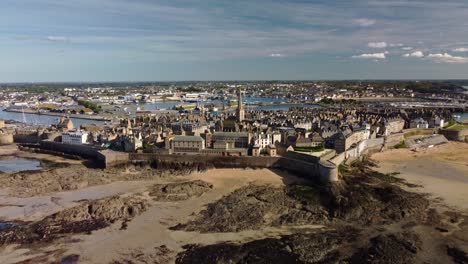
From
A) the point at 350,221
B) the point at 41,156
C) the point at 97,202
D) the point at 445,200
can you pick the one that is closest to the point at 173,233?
the point at 97,202

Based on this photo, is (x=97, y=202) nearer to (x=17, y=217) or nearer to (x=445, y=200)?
(x=17, y=217)

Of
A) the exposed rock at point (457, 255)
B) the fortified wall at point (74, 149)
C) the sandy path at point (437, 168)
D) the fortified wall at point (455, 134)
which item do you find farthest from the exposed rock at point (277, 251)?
the fortified wall at point (455, 134)

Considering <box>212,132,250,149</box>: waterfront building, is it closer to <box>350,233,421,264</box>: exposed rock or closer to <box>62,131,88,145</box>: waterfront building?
<box>62,131,88,145</box>: waterfront building

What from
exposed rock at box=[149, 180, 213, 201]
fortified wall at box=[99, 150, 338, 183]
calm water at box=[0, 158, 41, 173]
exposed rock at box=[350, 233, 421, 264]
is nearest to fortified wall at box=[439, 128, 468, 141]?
fortified wall at box=[99, 150, 338, 183]

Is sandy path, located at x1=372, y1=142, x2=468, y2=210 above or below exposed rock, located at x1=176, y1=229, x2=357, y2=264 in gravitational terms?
above

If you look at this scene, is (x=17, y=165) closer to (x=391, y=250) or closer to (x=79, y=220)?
(x=79, y=220)
